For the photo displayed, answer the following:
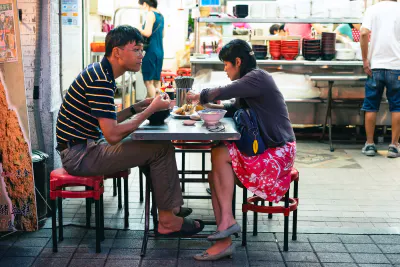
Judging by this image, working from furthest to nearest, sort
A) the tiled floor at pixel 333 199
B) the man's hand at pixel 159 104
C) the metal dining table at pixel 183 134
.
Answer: the tiled floor at pixel 333 199, the man's hand at pixel 159 104, the metal dining table at pixel 183 134

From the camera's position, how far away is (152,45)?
9.54 m

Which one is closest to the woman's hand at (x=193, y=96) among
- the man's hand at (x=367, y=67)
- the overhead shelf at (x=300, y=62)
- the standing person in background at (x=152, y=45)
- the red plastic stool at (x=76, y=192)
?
the red plastic stool at (x=76, y=192)

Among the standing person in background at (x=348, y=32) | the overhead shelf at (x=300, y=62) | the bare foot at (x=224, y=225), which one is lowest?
the bare foot at (x=224, y=225)

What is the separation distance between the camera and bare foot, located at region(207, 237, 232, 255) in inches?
160

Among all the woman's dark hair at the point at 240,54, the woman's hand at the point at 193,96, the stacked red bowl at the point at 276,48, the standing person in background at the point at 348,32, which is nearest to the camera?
the woman's dark hair at the point at 240,54

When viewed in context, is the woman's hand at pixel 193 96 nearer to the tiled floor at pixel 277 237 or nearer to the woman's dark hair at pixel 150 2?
the tiled floor at pixel 277 237

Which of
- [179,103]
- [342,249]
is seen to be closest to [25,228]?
[179,103]

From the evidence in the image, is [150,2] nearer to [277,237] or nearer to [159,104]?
[159,104]

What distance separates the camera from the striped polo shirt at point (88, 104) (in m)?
3.89

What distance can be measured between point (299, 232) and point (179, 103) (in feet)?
4.78

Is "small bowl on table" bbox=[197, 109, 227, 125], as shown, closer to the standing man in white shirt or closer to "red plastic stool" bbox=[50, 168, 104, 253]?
"red plastic stool" bbox=[50, 168, 104, 253]

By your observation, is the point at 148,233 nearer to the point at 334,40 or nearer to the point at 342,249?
the point at 342,249

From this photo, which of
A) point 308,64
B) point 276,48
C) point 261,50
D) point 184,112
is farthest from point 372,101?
point 184,112

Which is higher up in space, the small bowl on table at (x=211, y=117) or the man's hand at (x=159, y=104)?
the man's hand at (x=159, y=104)
